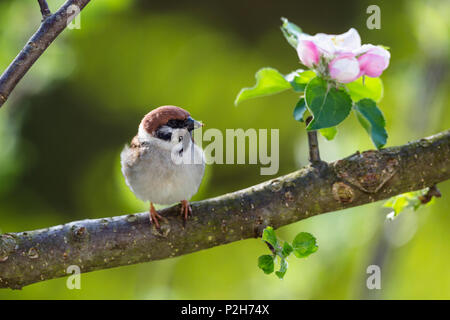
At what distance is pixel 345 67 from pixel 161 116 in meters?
→ 0.47

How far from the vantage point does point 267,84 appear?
1.39 meters

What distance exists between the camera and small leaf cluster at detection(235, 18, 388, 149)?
4.04 ft

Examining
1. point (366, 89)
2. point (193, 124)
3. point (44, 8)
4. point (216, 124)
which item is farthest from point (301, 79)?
point (216, 124)

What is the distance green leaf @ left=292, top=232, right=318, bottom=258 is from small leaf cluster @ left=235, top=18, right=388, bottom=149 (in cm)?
23

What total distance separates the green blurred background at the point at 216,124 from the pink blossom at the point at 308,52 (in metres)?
1.40

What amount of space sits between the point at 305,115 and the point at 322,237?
1.39 m

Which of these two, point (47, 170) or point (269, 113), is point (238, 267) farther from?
point (47, 170)

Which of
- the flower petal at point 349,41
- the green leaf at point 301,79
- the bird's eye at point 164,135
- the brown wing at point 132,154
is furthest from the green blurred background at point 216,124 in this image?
the flower petal at point 349,41

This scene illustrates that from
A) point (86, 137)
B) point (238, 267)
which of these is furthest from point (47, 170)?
point (238, 267)

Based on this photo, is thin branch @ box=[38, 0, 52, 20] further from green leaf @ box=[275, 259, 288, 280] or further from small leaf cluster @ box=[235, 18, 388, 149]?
green leaf @ box=[275, 259, 288, 280]

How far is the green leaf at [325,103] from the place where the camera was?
1214mm

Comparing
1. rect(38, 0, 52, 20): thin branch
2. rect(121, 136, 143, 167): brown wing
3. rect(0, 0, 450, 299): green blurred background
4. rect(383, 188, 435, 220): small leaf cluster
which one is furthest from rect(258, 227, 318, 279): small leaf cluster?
rect(0, 0, 450, 299): green blurred background

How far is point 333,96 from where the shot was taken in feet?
4.15

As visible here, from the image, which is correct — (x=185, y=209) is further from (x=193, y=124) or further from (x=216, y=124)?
(x=216, y=124)
